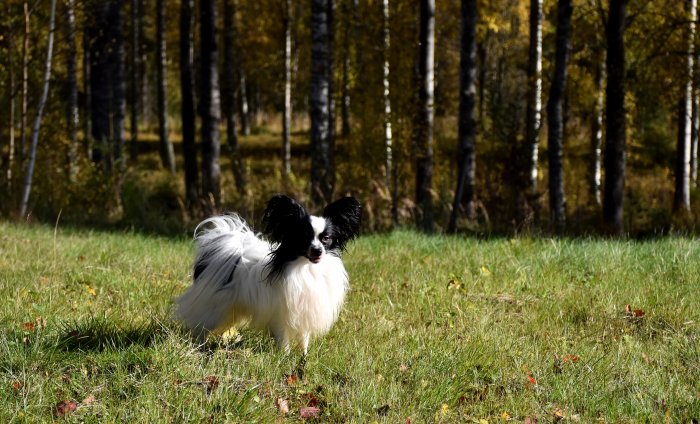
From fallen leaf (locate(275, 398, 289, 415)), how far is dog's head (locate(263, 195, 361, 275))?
41.0 inches

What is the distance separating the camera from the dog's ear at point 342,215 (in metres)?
5.23

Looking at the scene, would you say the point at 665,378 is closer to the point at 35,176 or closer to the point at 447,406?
the point at 447,406

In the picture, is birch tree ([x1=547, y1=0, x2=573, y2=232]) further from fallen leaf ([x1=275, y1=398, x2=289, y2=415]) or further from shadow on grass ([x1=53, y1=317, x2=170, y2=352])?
fallen leaf ([x1=275, y1=398, x2=289, y2=415])

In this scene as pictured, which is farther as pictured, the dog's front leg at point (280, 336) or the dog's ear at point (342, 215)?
the dog's ear at point (342, 215)

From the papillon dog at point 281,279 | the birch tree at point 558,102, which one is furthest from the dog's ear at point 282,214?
the birch tree at point 558,102

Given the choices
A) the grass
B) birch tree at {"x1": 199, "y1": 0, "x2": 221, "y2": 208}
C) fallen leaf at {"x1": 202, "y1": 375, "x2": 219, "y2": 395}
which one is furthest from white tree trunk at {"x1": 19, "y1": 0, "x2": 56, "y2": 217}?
fallen leaf at {"x1": 202, "y1": 375, "x2": 219, "y2": 395}

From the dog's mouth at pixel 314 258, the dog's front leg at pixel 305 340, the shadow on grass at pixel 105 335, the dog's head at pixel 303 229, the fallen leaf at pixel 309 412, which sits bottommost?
the fallen leaf at pixel 309 412

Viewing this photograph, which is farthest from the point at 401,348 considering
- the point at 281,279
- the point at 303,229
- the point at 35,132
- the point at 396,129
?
the point at 396,129

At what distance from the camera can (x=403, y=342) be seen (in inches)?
213

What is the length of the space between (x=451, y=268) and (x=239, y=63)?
104 ft

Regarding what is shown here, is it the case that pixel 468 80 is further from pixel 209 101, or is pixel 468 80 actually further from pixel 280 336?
pixel 280 336

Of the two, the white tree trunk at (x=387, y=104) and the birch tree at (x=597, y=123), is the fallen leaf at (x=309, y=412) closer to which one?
the white tree trunk at (x=387, y=104)

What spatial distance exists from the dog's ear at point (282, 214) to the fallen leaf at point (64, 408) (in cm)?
176

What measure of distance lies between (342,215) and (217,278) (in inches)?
39.1
